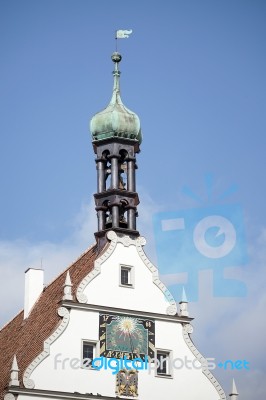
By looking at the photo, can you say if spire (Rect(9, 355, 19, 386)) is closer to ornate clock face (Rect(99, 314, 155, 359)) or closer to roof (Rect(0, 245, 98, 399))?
roof (Rect(0, 245, 98, 399))

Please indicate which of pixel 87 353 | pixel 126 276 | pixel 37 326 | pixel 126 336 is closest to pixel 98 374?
pixel 87 353

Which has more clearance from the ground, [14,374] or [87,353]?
[87,353]

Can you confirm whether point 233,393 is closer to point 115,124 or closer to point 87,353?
point 87,353

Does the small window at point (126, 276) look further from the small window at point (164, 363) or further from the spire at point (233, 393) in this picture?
the spire at point (233, 393)

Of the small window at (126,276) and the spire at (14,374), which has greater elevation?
the small window at (126,276)

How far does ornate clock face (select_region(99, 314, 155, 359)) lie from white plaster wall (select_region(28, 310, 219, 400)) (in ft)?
1.07

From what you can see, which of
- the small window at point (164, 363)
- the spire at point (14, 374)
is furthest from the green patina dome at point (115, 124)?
the spire at point (14, 374)

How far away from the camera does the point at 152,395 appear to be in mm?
52031

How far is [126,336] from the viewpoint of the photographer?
2057 inches

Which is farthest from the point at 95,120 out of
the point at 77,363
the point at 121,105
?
the point at 77,363

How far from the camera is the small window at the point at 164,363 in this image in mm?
52688

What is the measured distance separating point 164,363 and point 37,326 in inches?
208

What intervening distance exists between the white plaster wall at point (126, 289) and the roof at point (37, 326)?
813 mm

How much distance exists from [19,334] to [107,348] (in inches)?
221
